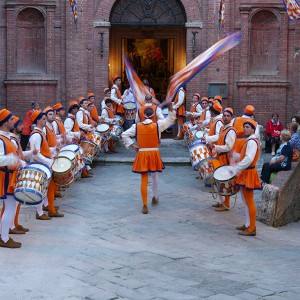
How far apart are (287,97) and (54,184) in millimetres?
11532

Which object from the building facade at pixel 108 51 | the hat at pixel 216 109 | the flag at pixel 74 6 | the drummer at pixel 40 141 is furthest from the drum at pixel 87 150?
the building facade at pixel 108 51

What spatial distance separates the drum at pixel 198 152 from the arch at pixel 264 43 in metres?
9.13

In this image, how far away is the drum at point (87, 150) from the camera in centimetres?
1689

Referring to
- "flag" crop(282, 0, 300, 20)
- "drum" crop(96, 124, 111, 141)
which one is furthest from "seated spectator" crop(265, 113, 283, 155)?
"drum" crop(96, 124, 111, 141)

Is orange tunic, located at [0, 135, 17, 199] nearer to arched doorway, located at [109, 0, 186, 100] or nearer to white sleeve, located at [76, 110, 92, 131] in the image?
white sleeve, located at [76, 110, 92, 131]

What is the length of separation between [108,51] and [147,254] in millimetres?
13083

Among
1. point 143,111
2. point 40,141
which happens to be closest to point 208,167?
point 143,111

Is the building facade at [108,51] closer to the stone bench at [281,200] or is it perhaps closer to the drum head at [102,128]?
the drum head at [102,128]

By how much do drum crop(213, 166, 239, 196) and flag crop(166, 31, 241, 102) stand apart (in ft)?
5.34

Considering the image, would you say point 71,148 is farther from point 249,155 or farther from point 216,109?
point 249,155

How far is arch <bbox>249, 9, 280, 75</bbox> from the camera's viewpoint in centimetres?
2331

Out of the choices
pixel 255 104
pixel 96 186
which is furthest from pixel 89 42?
pixel 96 186

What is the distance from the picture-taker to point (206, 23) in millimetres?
23047

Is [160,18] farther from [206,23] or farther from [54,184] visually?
[54,184]
